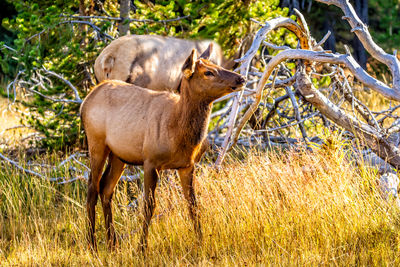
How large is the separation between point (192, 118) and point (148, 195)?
0.88 metres

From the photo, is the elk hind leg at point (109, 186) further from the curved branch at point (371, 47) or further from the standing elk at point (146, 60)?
the curved branch at point (371, 47)

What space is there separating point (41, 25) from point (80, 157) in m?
2.13

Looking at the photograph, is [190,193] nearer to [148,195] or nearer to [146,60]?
[148,195]

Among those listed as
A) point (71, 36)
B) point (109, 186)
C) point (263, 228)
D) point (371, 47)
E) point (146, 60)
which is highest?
point (371, 47)

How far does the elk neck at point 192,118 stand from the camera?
5.12 metres

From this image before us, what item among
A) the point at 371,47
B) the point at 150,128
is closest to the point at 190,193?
the point at 150,128

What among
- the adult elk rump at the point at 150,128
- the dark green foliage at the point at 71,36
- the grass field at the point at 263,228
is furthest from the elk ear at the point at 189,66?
the dark green foliage at the point at 71,36

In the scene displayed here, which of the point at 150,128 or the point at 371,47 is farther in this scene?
the point at 371,47

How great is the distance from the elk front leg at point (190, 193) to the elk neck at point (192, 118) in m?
0.37

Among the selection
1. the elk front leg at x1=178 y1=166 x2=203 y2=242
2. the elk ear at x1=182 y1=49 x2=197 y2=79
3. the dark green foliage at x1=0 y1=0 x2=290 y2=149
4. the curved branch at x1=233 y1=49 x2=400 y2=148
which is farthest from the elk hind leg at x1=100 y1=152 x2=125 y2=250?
the dark green foliage at x1=0 y1=0 x2=290 y2=149

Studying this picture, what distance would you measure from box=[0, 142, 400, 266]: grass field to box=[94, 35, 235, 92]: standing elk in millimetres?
2464

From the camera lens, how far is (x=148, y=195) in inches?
205

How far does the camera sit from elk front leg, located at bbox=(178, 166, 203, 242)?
5290 mm

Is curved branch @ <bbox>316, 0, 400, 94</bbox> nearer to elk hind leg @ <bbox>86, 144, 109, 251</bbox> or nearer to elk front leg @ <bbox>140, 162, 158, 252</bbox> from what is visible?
elk front leg @ <bbox>140, 162, 158, 252</bbox>
